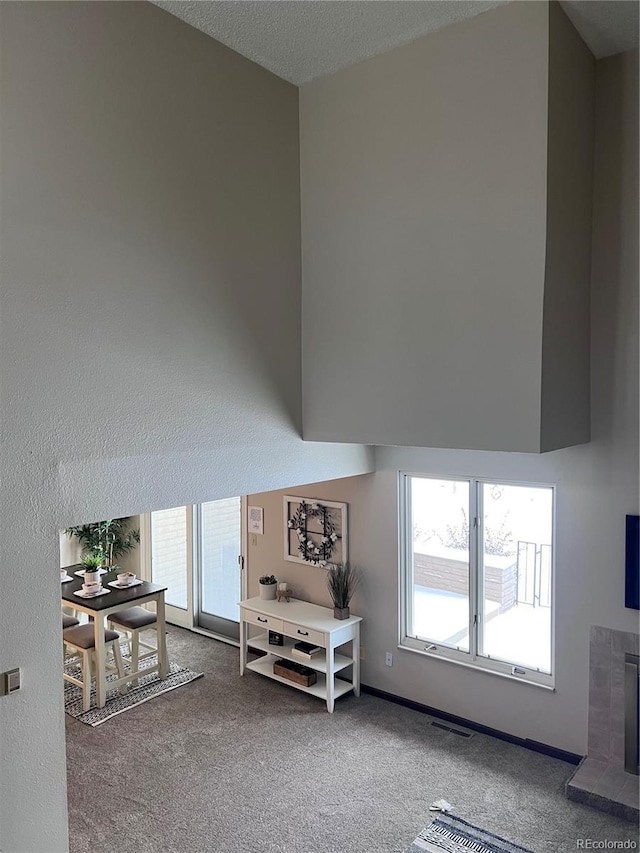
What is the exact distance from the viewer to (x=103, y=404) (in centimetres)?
265

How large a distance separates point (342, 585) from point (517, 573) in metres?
1.43

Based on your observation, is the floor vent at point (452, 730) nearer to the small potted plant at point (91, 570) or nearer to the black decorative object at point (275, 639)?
the black decorative object at point (275, 639)

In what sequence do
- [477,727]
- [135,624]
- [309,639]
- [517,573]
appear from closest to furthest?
[517,573] < [477,727] < [309,639] < [135,624]

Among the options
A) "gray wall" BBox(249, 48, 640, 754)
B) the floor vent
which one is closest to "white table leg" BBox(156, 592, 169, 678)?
"gray wall" BBox(249, 48, 640, 754)

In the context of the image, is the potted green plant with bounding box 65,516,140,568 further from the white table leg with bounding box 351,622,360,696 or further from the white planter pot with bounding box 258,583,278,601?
the white table leg with bounding box 351,622,360,696

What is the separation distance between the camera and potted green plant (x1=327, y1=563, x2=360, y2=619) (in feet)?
16.9

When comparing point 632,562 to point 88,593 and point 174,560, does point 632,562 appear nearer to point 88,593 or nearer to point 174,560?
point 88,593

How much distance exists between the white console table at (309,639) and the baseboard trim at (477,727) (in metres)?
0.23

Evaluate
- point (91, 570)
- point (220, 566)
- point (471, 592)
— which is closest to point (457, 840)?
point (471, 592)

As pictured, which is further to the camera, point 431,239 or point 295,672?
point 295,672

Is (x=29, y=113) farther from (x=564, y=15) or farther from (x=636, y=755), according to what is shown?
(x=636, y=755)

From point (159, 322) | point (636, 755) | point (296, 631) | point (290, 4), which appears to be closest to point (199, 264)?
point (159, 322)

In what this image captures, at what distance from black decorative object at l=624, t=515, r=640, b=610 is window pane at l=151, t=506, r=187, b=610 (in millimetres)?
4524

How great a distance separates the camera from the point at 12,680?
2406 millimetres
